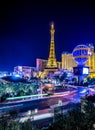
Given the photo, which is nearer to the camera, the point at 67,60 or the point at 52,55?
the point at 52,55

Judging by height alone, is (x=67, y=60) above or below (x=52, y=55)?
above

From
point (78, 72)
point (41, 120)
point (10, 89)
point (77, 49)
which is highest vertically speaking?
point (77, 49)

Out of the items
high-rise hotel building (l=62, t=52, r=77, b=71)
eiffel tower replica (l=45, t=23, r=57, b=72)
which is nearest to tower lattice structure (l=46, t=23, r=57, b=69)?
eiffel tower replica (l=45, t=23, r=57, b=72)

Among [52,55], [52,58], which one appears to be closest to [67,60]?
[52,58]

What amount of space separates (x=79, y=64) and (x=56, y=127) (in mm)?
39802

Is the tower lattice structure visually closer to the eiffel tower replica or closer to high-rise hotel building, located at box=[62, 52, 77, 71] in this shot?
the eiffel tower replica

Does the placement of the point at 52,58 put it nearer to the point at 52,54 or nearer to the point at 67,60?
the point at 52,54

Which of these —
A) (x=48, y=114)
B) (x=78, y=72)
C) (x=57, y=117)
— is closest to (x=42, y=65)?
(x=78, y=72)

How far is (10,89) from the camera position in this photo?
2928 cm

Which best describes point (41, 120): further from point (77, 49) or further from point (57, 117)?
point (77, 49)

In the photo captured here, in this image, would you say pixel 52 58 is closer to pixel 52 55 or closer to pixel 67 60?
pixel 52 55

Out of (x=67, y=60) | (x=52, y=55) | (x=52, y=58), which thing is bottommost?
(x=52, y=58)

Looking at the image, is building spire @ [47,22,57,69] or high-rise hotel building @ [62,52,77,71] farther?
high-rise hotel building @ [62,52,77,71]

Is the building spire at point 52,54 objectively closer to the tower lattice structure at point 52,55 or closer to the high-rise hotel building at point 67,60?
the tower lattice structure at point 52,55
